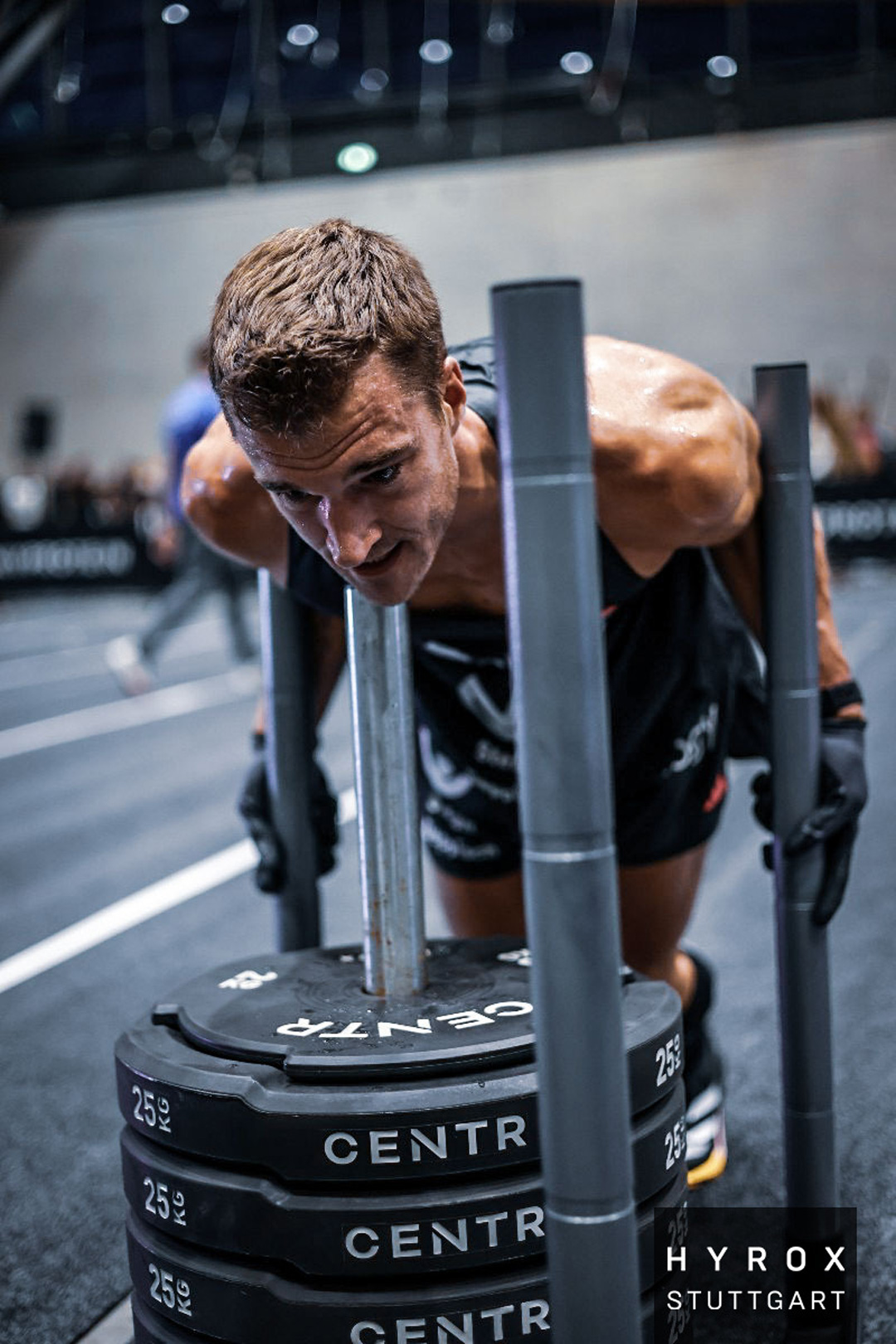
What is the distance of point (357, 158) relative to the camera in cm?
1312

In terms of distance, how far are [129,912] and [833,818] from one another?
6.99 feet

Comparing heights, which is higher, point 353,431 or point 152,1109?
point 353,431

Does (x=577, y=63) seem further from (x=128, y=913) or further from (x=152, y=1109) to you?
(x=152, y=1109)

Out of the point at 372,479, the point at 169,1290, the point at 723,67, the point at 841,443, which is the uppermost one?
the point at 723,67

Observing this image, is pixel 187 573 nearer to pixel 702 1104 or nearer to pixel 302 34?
pixel 702 1104

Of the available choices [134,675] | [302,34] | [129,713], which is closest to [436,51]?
[302,34]

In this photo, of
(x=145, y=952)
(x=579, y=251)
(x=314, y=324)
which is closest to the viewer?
(x=314, y=324)

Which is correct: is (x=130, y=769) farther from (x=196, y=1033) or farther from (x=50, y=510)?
(x=50, y=510)

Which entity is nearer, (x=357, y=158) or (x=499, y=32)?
(x=499, y=32)

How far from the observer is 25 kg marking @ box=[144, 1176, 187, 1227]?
1.05 meters

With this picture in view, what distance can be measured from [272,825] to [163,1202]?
0.53 metres

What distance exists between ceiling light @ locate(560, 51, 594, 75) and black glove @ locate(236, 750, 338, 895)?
11714 millimetres

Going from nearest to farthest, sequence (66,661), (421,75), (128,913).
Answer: (128,913) → (66,661) → (421,75)

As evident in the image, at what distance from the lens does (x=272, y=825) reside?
1.55 m
